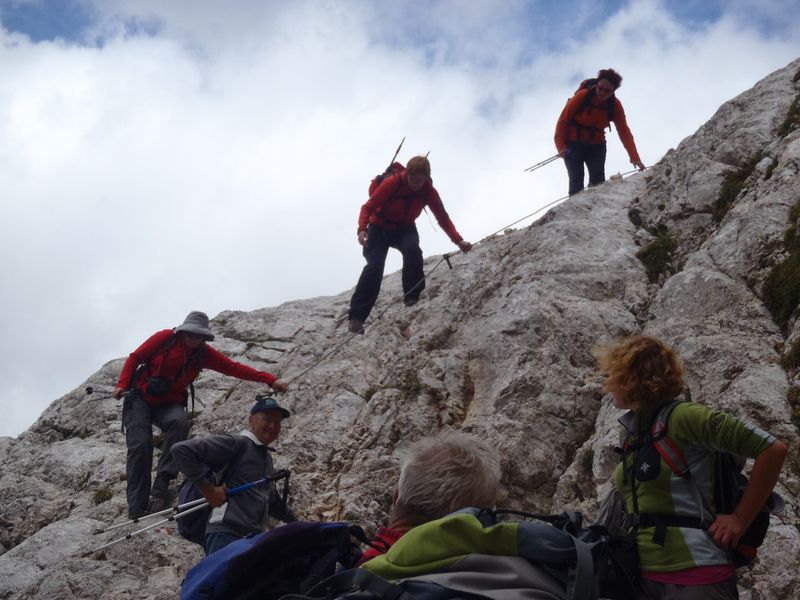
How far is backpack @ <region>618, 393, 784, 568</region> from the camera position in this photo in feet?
16.7

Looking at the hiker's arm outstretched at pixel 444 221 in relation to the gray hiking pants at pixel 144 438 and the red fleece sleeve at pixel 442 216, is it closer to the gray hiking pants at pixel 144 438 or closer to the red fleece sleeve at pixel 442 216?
the red fleece sleeve at pixel 442 216

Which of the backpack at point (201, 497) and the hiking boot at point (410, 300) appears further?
the hiking boot at point (410, 300)

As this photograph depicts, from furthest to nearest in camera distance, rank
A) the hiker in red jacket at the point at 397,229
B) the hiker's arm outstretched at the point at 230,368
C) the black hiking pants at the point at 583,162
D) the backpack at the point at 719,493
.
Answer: the black hiking pants at the point at 583,162, the hiker in red jacket at the point at 397,229, the hiker's arm outstretched at the point at 230,368, the backpack at the point at 719,493

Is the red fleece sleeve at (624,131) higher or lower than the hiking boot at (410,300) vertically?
higher

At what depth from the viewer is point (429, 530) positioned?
3.65 m

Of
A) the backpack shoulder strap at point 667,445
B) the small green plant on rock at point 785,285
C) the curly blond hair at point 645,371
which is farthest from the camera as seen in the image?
the small green plant on rock at point 785,285

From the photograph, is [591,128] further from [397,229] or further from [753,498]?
[753,498]

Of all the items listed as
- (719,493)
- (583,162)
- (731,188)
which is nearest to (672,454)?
(719,493)

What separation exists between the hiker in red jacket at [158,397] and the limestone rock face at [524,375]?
0.76 meters

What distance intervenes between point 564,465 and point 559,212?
6807mm

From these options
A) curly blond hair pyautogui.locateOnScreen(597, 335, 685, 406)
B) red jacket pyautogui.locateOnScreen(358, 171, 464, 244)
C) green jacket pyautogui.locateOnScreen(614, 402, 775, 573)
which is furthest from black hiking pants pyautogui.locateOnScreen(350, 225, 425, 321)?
green jacket pyautogui.locateOnScreen(614, 402, 775, 573)

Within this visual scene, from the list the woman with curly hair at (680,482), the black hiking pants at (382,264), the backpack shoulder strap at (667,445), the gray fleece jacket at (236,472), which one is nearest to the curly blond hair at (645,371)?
the woman with curly hair at (680,482)

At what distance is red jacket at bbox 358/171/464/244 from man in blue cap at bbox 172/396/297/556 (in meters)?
6.82

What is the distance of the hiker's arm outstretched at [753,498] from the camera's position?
485cm
